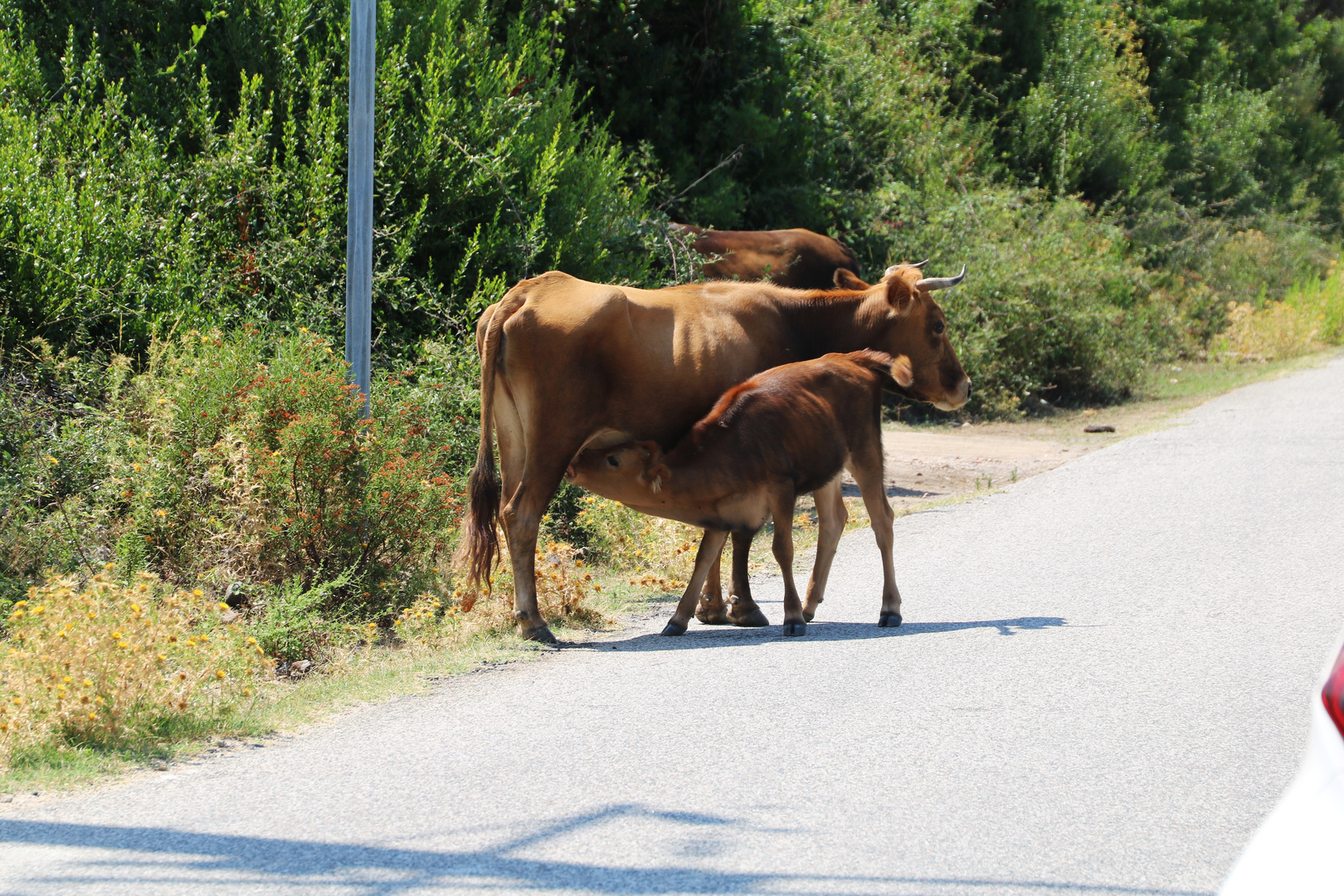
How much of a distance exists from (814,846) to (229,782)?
2082 mm

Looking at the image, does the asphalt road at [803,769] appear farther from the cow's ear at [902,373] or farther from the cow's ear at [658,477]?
the cow's ear at [902,373]

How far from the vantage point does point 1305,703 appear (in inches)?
219

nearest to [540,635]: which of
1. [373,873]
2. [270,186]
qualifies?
[373,873]

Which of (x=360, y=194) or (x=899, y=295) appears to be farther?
(x=899, y=295)

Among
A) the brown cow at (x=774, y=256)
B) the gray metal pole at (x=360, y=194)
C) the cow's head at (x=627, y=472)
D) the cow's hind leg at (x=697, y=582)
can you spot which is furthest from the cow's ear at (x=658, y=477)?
the brown cow at (x=774, y=256)

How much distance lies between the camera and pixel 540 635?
712 centimetres

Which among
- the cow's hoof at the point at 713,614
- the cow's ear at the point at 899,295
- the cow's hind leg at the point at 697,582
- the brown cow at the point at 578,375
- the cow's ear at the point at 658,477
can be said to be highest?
the cow's ear at the point at 899,295

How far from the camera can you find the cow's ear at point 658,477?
7.18 metres

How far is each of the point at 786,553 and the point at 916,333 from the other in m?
2.08

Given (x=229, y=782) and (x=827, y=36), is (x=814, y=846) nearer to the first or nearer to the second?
(x=229, y=782)

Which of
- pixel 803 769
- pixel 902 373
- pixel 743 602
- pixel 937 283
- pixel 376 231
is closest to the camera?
pixel 803 769

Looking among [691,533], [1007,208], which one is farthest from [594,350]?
[1007,208]

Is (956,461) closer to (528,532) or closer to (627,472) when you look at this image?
(627,472)

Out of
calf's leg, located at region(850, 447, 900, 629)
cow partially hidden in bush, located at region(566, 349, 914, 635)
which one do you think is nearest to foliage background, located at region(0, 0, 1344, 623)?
cow partially hidden in bush, located at region(566, 349, 914, 635)
